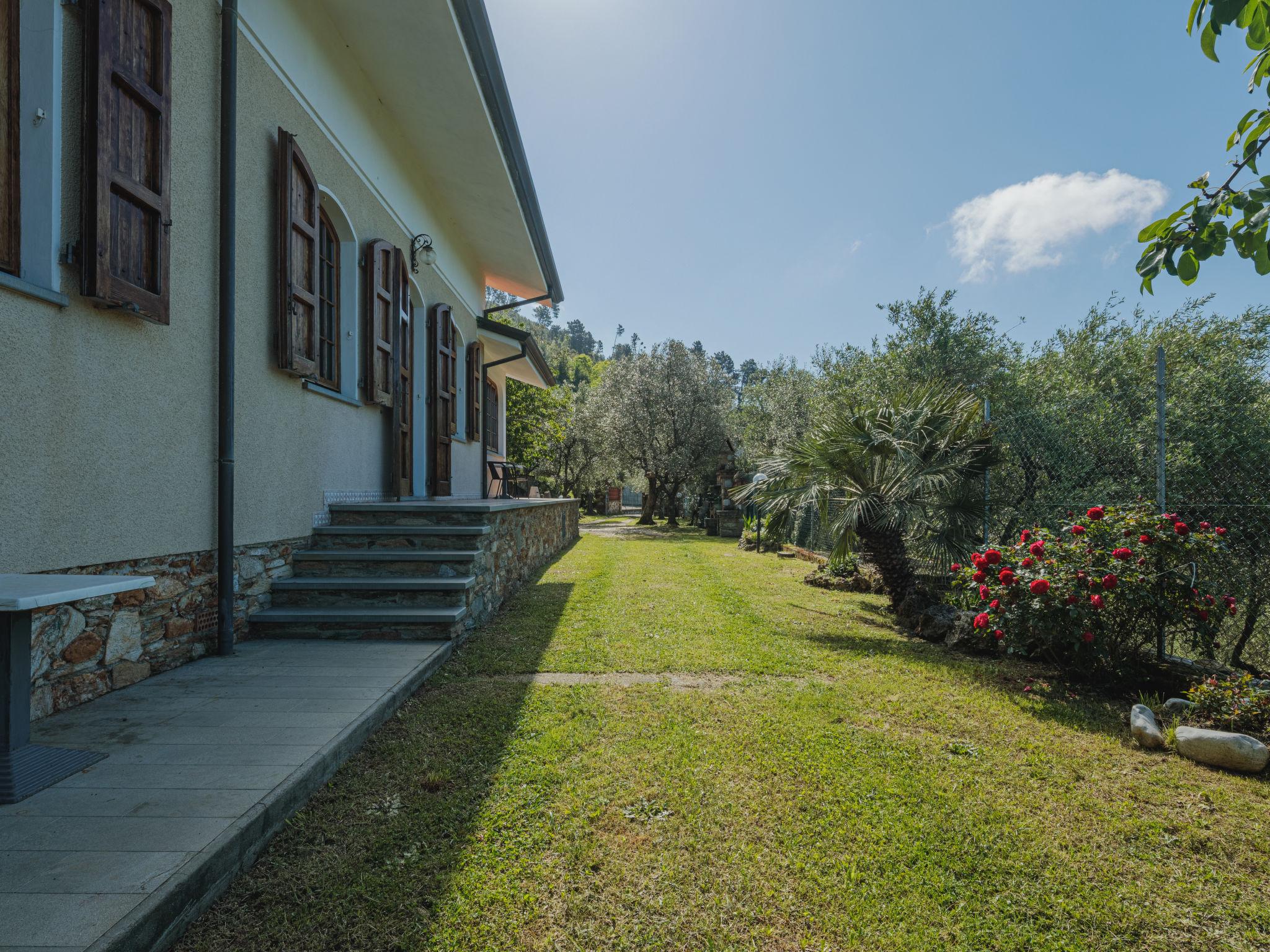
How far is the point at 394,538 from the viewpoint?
15.6 ft

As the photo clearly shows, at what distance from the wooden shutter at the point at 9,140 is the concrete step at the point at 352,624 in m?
2.49

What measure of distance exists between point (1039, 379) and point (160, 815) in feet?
35.3

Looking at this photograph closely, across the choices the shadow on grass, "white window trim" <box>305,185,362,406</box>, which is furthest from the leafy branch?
"white window trim" <box>305,185,362,406</box>

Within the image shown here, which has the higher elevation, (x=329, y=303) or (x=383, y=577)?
(x=329, y=303)

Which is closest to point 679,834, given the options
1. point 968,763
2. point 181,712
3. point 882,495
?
point 968,763

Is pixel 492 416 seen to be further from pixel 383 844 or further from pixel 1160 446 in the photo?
pixel 383 844

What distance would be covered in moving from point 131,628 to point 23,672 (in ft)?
4.34

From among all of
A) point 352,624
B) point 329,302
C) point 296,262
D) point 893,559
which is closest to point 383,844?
point 352,624

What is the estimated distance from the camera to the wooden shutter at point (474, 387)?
9.71m

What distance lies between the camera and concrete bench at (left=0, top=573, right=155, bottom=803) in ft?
5.78

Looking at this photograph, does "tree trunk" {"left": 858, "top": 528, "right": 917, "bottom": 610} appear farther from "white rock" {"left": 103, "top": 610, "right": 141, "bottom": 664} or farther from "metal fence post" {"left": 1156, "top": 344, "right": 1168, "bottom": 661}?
"white rock" {"left": 103, "top": 610, "right": 141, "bottom": 664}

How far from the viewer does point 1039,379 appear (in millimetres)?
8852

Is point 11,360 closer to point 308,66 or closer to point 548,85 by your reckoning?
point 308,66

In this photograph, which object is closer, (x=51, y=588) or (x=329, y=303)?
(x=51, y=588)
